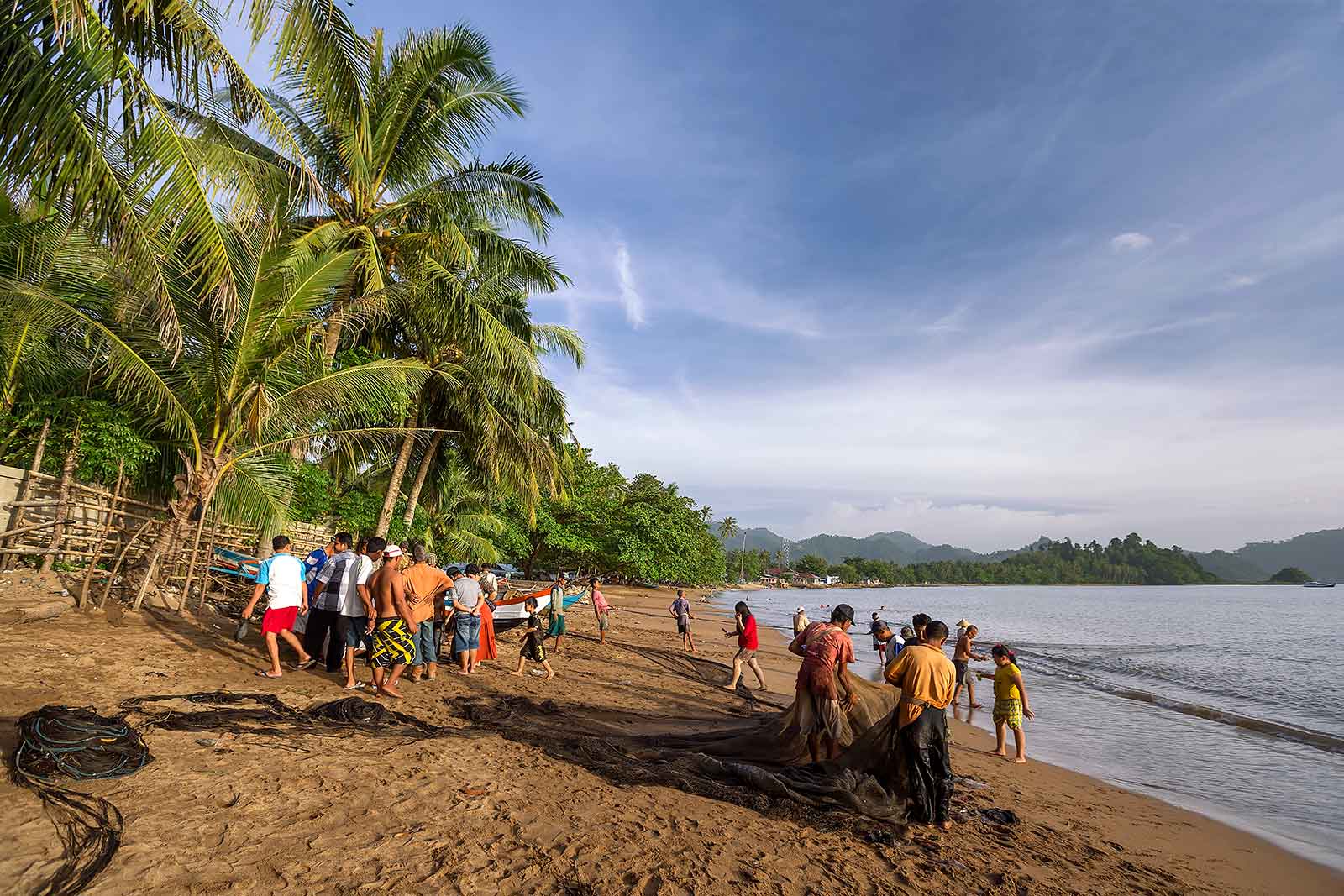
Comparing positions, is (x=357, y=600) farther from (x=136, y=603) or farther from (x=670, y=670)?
(x=670, y=670)

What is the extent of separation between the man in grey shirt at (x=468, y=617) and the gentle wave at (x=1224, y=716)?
47.4ft

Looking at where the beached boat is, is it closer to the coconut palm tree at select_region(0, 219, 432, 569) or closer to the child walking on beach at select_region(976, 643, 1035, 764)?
the coconut palm tree at select_region(0, 219, 432, 569)

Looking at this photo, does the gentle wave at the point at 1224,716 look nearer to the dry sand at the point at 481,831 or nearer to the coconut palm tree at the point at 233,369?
the dry sand at the point at 481,831

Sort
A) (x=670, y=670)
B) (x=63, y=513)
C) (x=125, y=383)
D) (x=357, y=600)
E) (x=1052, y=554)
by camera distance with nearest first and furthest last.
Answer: (x=357, y=600)
(x=63, y=513)
(x=125, y=383)
(x=670, y=670)
(x=1052, y=554)

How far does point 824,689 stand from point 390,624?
4.73 m

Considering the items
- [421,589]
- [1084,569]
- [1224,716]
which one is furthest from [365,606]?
[1084,569]

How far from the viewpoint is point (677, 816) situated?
→ 501 cm

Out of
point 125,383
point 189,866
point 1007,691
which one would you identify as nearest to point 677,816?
point 189,866

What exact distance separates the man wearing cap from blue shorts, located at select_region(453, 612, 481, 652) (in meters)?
5.11

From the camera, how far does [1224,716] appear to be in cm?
1415

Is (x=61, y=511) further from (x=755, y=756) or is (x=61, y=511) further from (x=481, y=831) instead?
(x=755, y=756)

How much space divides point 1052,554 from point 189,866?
22643 centimetres

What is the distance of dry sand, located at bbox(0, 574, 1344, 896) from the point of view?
148 inches

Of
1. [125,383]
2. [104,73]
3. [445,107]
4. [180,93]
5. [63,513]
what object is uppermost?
[445,107]
